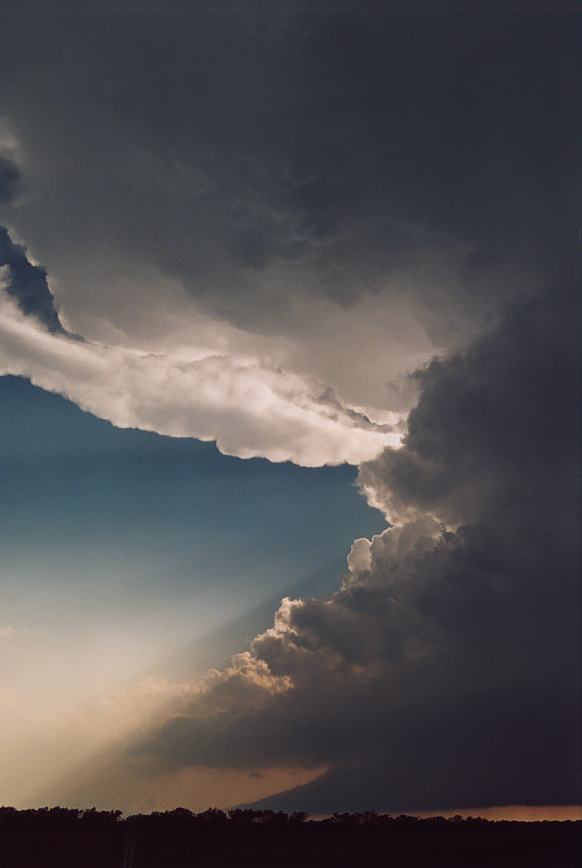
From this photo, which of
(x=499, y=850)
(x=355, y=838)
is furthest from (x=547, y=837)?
(x=355, y=838)

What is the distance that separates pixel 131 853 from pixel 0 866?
62.9 ft

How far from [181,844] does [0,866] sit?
25.7 metres

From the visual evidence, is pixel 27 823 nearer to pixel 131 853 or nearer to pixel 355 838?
pixel 131 853

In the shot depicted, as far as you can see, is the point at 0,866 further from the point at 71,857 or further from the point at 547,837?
→ the point at 547,837

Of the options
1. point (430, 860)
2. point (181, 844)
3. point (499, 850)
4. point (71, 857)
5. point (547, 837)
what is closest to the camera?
point (71, 857)

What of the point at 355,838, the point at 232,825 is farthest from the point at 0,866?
the point at 355,838

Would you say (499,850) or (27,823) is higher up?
(27,823)

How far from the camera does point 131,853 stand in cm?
9394

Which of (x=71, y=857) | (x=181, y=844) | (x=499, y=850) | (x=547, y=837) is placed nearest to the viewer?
(x=71, y=857)

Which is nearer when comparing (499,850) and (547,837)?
(499,850)

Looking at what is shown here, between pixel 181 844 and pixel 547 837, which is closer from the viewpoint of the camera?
pixel 181 844

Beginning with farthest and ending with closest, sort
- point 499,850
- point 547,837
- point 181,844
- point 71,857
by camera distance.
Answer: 1. point 547,837
2. point 499,850
3. point 181,844
4. point 71,857

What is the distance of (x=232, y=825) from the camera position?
374ft

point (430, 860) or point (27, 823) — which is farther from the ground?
point (27, 823)
